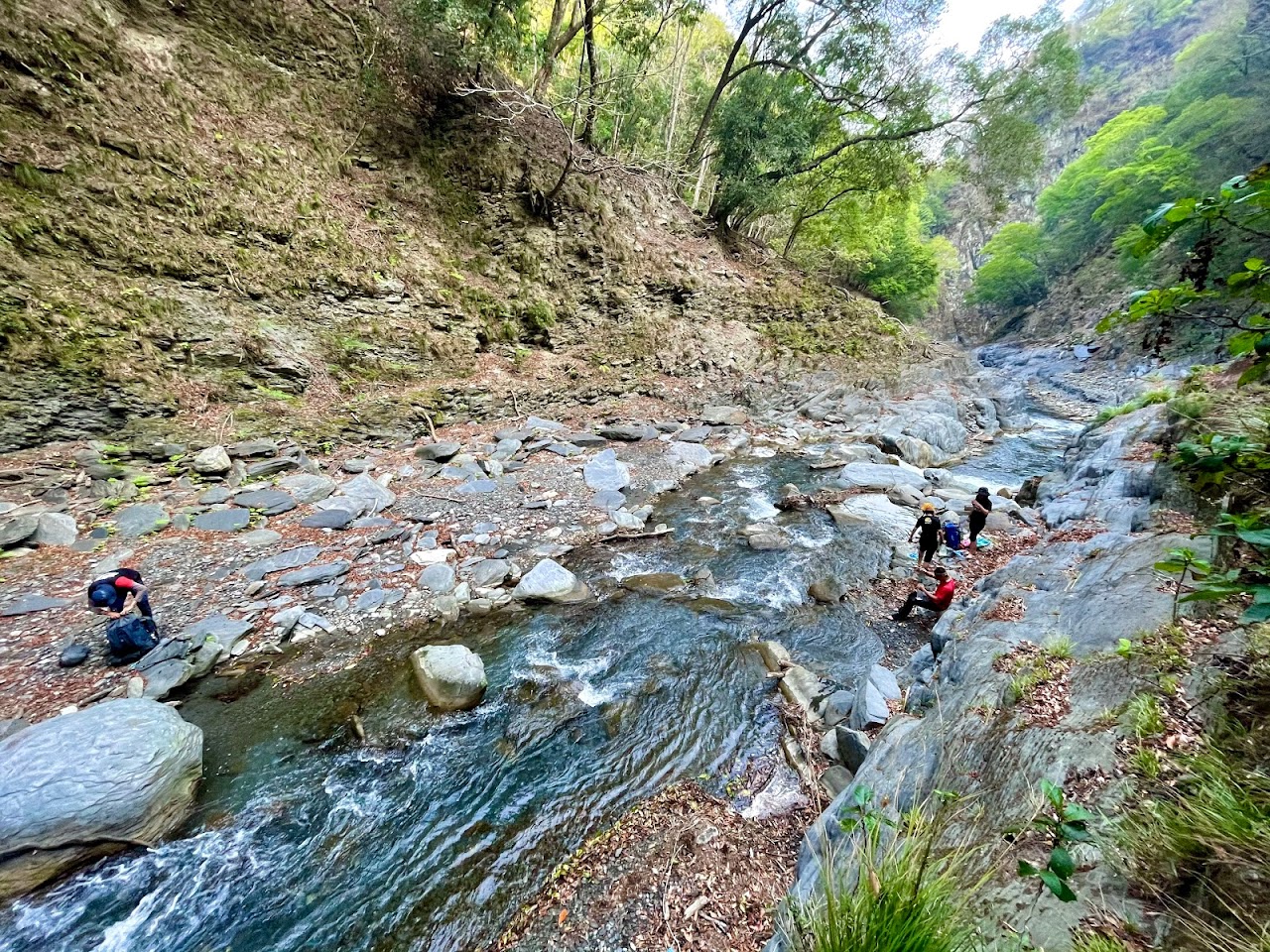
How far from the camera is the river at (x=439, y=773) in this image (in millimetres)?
3041

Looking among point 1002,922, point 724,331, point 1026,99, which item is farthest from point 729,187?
point 1002,922

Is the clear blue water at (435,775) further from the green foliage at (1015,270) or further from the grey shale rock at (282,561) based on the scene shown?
the green foliage at (1015,270)

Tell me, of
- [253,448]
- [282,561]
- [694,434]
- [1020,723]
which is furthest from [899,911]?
[694,434]

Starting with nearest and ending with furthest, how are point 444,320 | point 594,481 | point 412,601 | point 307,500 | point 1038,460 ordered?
point 412,601 → point 307,500 → point 594,481 → point 444,320 → point 1038,460

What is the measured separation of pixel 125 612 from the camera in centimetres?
485

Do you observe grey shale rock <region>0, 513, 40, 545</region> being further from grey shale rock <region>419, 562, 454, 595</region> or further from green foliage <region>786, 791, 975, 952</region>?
green foliage <region>786, 791, 975, 952</region>

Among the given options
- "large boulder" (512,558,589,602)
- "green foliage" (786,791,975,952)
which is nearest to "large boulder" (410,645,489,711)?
"large boulder" (512,558,589,602)

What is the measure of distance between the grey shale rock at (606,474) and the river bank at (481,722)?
49.0 inches

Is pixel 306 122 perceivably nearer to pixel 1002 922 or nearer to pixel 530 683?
pixel 530 683

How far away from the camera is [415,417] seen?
32.8ft

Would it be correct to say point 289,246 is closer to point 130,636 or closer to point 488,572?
point 130,636

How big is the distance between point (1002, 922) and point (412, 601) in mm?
5859

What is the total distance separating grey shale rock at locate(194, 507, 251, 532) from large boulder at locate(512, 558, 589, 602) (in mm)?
4052

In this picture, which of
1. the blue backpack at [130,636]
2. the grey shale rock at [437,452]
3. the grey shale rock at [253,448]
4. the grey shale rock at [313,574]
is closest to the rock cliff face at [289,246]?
the grey shale rock at [253,448]
